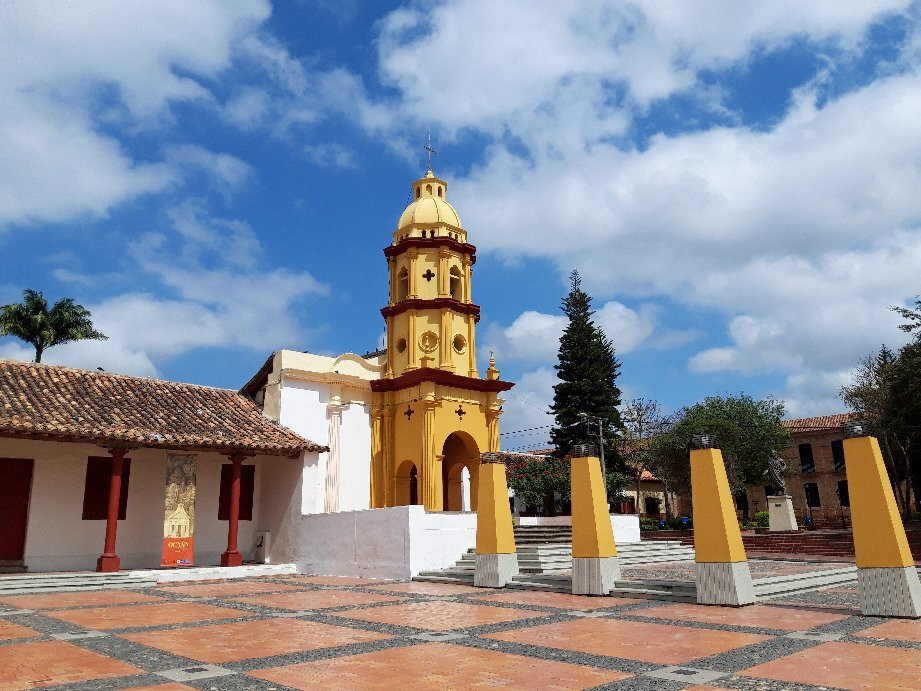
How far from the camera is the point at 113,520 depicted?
16141 millimetres

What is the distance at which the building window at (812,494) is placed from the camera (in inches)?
1813

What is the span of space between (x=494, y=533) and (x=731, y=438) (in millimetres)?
29040

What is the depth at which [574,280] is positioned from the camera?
4322 centimetres

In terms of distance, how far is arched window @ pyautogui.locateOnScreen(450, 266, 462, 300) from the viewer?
82.4 ft

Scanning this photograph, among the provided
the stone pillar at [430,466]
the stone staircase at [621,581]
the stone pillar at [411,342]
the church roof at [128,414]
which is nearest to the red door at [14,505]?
the church roof at [128,414]

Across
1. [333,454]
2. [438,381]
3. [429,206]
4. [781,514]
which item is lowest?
[781,514]

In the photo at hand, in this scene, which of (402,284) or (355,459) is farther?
(402,284)

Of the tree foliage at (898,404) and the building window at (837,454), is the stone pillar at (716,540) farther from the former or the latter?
the building window at (837,454)

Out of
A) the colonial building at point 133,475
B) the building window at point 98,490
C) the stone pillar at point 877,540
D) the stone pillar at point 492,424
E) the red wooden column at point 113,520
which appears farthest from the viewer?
the stone pillar at point 492,424

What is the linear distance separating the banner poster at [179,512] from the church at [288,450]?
1.3 inches

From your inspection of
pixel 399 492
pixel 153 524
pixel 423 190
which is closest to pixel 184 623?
pixel 153 524

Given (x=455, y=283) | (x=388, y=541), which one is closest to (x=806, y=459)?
(x=455, y=283)

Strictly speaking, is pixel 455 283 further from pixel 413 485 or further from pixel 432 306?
pixel 413 485

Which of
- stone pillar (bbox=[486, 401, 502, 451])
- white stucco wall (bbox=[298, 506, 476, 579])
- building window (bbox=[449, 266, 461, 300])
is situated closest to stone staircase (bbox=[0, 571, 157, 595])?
white stucco wall (bbox=[298, 506, 476, 579])
